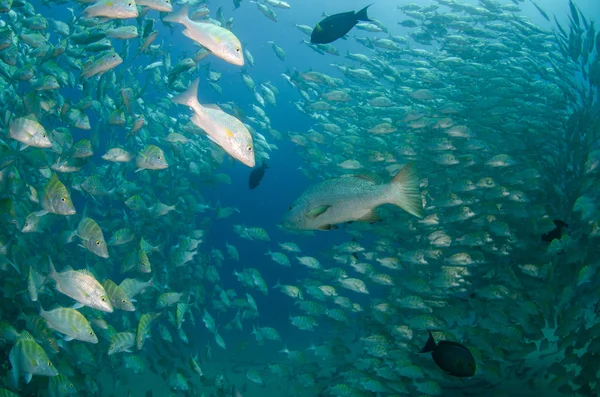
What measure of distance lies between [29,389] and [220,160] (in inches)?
249

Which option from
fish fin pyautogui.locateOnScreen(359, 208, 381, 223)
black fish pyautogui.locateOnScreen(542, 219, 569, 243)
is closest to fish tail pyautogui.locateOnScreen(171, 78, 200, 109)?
fish fin pyautogui.locateOnScreen(359, 208, 381, 223)

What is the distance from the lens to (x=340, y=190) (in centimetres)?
283

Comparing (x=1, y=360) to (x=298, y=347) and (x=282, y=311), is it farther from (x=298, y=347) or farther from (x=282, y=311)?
(x=282, y=311)

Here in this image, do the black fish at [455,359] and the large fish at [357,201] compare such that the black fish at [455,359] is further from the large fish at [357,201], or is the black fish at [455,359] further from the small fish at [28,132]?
the small fish at [28,132]

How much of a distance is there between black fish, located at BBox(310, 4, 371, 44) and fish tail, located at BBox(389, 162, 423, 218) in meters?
2.70

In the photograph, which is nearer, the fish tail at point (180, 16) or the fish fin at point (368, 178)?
the fish fin at point (368, 178)

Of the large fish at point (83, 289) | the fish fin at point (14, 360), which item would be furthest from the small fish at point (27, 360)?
the large fish at point (83, 289)

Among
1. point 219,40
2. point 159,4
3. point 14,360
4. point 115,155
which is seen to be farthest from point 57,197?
point 219,40

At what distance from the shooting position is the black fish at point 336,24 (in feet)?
15.0

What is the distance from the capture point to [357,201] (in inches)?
109

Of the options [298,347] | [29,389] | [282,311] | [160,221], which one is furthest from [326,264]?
[29,389]

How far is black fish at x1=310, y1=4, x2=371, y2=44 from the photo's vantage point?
456 centimetres

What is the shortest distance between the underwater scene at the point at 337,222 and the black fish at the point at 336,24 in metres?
0.03

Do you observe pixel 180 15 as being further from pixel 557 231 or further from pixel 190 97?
pixel 557 231
